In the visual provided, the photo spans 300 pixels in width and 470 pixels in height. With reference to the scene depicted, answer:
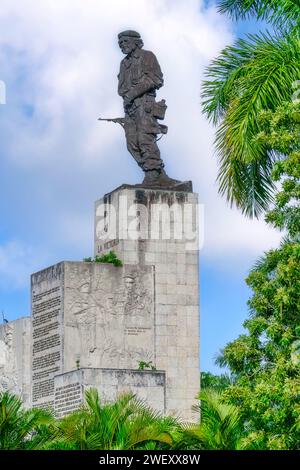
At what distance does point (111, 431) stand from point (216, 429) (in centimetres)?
180

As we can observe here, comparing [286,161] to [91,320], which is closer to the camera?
[286,161]

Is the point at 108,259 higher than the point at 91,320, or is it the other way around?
the point at 108,259

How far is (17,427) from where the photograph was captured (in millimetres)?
27109

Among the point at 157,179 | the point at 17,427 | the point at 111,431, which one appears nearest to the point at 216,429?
the point at 111,431

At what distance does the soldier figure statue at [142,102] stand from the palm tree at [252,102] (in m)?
7.89

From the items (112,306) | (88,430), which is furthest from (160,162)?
(88,430)

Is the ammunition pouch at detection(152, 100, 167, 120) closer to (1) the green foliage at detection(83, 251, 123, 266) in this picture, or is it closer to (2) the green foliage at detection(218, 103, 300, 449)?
(1) the green foliage at detection(83, 251, 123, 266)

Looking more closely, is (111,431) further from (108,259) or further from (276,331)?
(108,259)

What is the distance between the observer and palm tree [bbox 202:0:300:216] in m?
29.3

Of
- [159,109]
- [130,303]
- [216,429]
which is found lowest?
[216,429]

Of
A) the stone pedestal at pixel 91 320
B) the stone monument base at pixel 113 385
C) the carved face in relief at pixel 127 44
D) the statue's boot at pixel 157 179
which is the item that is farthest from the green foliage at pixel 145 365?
the carved face in relief at pixel 127 44

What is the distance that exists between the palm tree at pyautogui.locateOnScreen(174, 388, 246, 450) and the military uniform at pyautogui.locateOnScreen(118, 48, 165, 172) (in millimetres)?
12480

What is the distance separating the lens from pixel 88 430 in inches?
1089
